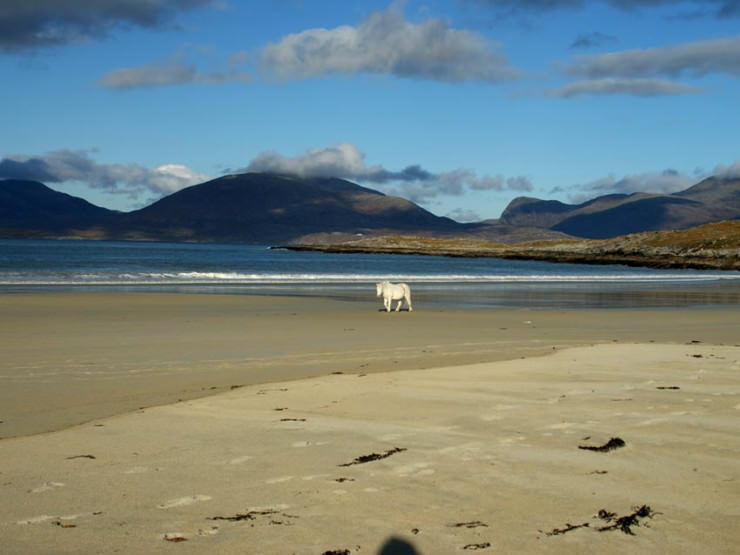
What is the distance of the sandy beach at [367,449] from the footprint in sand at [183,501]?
18 mm

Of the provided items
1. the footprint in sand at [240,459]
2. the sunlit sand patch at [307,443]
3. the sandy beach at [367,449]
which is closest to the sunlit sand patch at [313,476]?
the sandy beach at [367,449]

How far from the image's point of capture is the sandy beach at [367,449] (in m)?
4.65

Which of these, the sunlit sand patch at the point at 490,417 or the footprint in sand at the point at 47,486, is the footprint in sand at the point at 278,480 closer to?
the footprint in sand at the point at 47,486

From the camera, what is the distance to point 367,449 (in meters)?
6.50

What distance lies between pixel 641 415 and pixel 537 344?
7.78 m

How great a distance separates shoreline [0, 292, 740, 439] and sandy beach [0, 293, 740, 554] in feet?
0.28

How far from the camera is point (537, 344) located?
616 inches

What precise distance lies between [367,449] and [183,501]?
183cm

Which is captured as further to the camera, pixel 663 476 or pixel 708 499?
pixel 663 476

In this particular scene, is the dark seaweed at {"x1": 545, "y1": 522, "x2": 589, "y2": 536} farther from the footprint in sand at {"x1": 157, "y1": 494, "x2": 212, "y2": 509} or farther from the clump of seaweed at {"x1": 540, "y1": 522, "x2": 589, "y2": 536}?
the footprint in sand at {"x1": 157, "y1": 494, "x2": 212, "y2": 509}

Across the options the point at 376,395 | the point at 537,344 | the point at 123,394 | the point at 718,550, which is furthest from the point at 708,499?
the point at 537,344

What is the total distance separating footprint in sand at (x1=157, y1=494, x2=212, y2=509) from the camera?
16.7 ft

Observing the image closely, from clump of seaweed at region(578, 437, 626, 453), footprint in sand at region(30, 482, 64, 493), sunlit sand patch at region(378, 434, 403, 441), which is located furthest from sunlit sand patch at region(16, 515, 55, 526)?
clump of seaweed at region(578, 437, 626, 453)

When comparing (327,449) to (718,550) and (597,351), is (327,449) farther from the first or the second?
(597,351)
